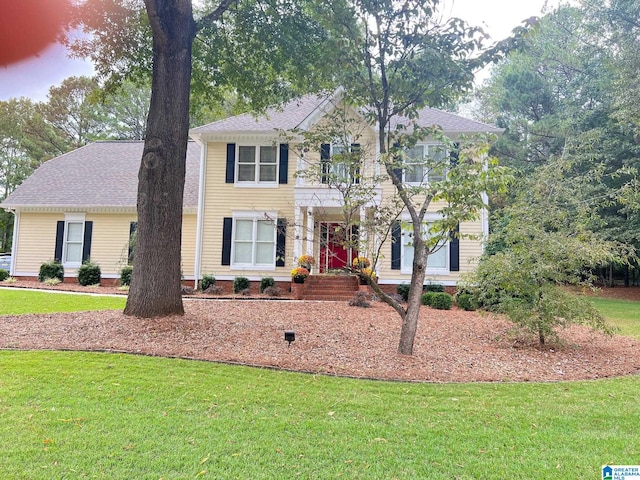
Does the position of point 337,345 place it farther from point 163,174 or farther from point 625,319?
point 625,319

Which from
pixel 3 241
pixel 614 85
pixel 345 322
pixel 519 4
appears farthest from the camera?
pixel 3 241

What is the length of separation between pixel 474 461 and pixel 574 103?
73.0 feet

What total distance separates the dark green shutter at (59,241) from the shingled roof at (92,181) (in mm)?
836

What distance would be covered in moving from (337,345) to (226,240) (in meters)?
9.10

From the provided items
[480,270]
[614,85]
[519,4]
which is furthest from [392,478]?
[614,85]

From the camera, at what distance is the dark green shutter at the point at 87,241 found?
15953mm

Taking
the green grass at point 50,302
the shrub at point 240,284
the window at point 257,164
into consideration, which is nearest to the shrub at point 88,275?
the green grass at point 50,302

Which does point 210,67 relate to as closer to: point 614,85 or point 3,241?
point 614,85

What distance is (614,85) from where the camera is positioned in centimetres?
1669

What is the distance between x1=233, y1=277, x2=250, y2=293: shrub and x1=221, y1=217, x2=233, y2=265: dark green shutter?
918mm

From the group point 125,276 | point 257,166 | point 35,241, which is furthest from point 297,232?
point 35,241

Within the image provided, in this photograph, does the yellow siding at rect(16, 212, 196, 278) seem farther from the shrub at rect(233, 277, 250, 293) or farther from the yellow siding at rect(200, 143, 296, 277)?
the shrub at rect(233, 277, 250, 293)

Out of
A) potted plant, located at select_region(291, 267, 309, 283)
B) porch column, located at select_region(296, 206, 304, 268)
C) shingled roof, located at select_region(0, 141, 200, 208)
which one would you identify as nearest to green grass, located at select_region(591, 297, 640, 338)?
potted plant, located at select_region(291, 267, 309, 283)

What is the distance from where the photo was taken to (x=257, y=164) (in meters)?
14.7
